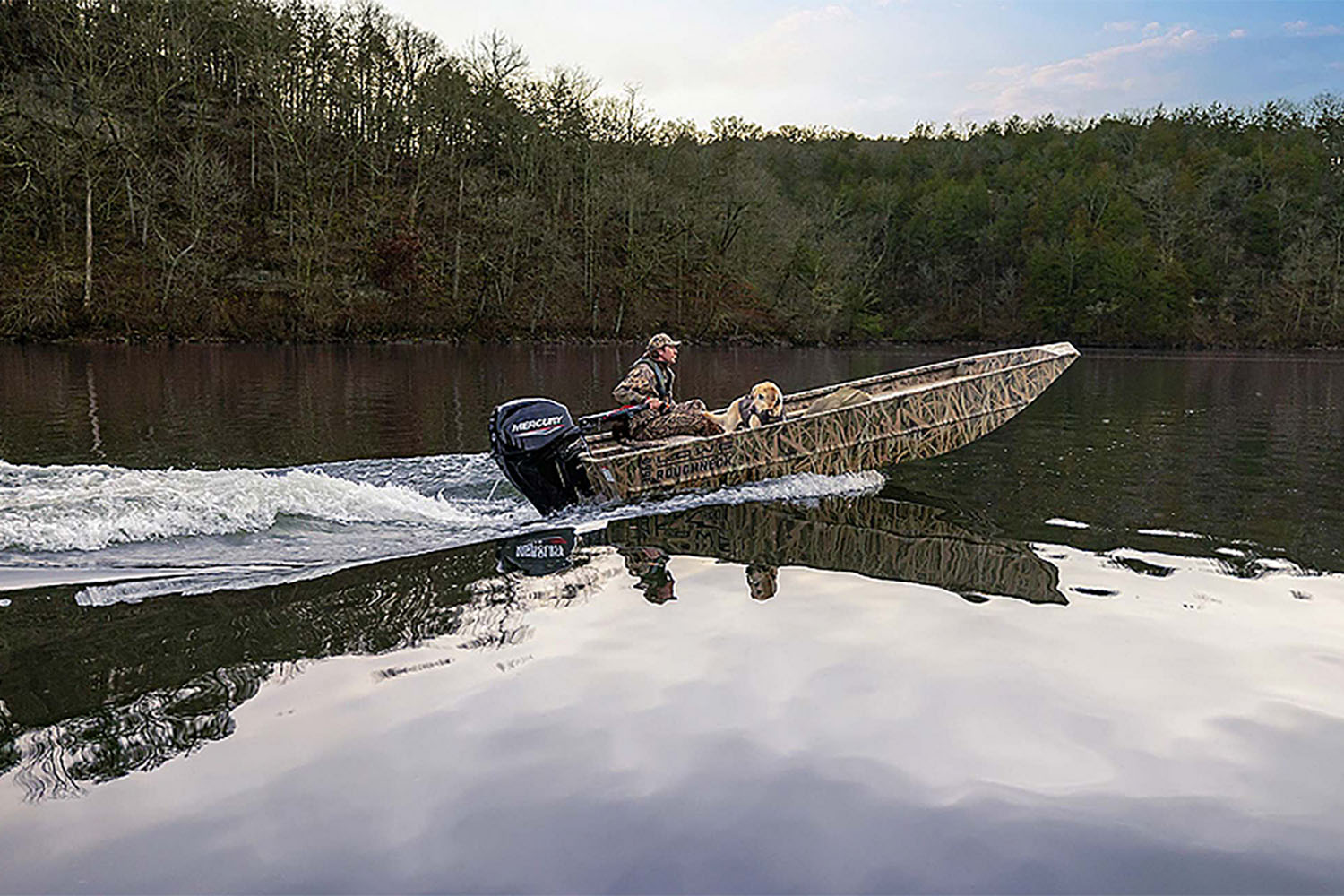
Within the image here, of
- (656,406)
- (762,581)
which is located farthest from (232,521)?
(656,406)

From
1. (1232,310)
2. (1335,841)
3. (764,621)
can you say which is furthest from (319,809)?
(1232,310)

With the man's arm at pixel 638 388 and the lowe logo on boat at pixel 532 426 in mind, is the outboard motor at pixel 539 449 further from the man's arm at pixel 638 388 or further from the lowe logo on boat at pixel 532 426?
the man's arm at pixel 638 388

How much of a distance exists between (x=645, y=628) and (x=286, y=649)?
2047 mm

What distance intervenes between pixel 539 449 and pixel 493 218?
4837 cm

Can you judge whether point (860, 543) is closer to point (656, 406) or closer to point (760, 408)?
point (760, 408)

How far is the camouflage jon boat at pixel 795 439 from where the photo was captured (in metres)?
9.67

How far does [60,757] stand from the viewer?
4.36m

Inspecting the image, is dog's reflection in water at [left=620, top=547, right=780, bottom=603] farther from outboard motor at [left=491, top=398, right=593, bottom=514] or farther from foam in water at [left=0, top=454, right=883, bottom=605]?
outboard motor at [left=491, top=398, right=593, bottom=514]

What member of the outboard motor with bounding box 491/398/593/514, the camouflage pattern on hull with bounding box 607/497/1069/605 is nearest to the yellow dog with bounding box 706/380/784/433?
the camouflage pattern on hull with bounding box 607/497/1069/605

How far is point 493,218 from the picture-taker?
55719mm

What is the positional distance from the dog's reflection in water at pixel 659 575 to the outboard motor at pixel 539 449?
139 cm

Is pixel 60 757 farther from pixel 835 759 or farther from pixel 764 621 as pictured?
pixel 764 621

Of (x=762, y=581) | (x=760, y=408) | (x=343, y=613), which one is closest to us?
(x=343, y=613)

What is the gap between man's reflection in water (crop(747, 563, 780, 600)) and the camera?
7.29m
